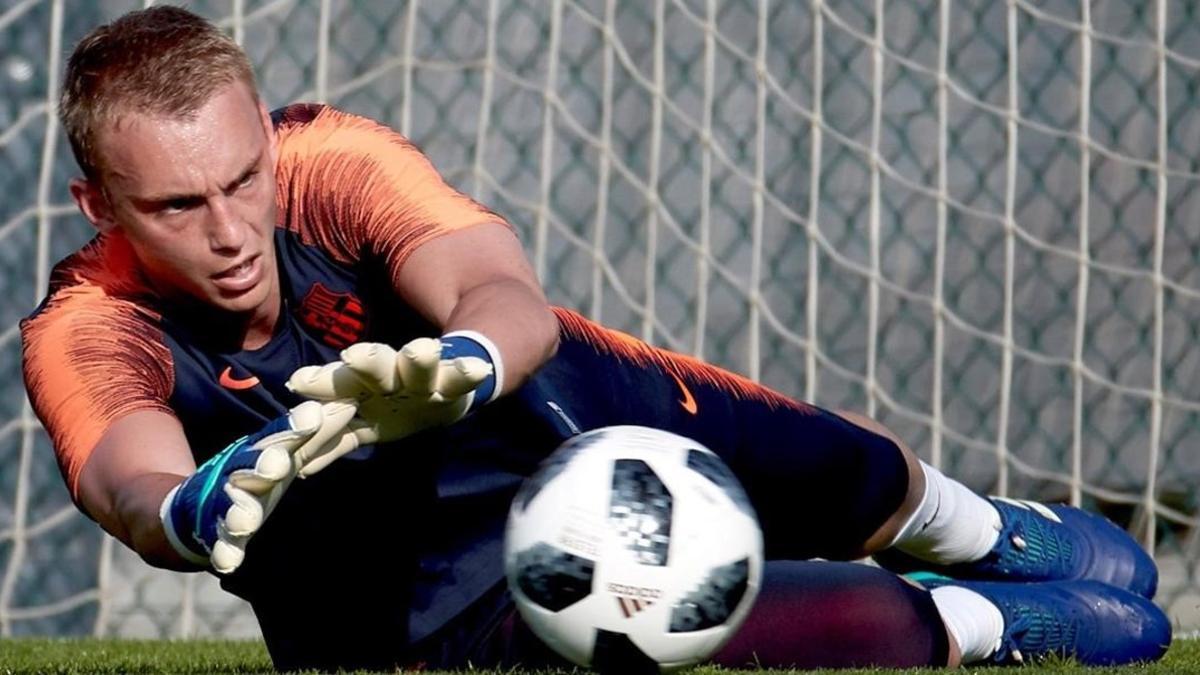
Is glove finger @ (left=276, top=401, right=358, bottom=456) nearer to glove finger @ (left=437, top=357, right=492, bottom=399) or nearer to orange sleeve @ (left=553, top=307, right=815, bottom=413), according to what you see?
glove finger @ (left=437, top=357, right=492, bottom=399)

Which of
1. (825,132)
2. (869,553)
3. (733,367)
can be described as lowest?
(733,367)

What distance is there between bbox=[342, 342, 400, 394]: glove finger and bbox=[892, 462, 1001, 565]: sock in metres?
1.73

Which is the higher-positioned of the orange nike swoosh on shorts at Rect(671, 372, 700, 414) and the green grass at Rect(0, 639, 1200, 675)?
the orange nike swoosh on shorts at Rect(671, 372, 700, 414)

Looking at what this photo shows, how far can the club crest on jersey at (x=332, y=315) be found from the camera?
2.86 m

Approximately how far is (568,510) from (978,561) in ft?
5.26

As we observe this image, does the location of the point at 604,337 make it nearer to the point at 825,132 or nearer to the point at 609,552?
the point at 609,552

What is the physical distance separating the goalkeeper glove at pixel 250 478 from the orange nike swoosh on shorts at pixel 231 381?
654mm

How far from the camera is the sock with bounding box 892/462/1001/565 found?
3.53 metres

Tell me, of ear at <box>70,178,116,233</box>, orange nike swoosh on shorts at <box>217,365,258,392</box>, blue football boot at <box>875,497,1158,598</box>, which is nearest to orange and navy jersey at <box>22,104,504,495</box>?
orange nike swoosh on shorts at <box>217,365,258,392</box>

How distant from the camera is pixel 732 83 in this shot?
223 inches

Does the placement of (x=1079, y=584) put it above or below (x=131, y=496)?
below

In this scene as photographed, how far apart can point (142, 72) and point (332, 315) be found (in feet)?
1.71

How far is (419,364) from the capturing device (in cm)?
200

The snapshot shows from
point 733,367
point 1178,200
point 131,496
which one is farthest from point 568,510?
point 1178,200
